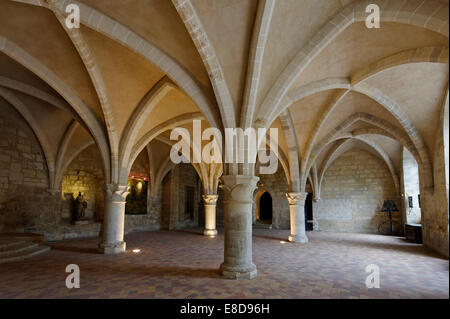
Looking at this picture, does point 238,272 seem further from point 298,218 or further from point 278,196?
point 278,196

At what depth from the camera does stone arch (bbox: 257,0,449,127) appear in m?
3.79

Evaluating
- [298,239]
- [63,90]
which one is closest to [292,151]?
[298,239]

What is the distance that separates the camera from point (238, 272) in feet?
14.8

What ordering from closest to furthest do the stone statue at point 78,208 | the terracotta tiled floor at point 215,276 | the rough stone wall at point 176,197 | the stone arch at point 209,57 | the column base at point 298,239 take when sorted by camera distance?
the terracotta tiled floor at point 215,276 < the stone arch at point 209,57 < the column base at point 298,239 < the stone statue at point 78,208 < the rough stone wall at point 176,197

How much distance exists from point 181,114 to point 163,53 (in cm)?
307

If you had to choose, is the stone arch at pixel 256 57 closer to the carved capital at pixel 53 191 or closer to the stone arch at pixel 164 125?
the stone arch at pixel 164 125

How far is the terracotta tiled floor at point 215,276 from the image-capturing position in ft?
12.4

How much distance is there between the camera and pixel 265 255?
22.1 feet

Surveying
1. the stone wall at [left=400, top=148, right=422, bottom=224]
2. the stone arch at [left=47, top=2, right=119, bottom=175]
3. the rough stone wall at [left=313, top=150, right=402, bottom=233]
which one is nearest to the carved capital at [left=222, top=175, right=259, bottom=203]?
the stone arch at [left=47, top=2, right=119, bottom=175]

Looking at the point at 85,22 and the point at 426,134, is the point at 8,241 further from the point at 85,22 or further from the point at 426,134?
the point at 426,134

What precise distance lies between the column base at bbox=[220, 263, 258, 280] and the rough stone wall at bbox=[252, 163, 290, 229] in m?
10.9

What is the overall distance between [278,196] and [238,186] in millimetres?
11382

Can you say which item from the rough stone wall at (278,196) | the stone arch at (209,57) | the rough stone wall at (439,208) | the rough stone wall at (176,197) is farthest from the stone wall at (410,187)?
the rough stone wall at (176,197)

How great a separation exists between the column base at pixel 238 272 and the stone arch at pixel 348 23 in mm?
2707
